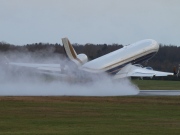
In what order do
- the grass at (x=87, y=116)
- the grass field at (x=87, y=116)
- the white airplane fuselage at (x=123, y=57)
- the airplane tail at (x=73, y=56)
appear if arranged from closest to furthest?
the grass field at (x=87, y=116), the grass at (x=87, y=116), the airplane tail at (x=73, y=56), the white airplane fuselage at (x=123, y=57)

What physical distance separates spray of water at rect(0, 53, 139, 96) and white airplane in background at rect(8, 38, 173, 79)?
3.93 feet

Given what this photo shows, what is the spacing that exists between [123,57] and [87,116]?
50.5 m

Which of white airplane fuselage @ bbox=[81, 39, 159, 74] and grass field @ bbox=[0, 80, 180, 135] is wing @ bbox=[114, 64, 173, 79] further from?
grass field @ bbox=[0, 80, 180, 135]

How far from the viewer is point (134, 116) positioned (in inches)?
1945

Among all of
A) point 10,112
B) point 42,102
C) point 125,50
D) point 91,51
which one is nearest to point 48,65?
point 125,50

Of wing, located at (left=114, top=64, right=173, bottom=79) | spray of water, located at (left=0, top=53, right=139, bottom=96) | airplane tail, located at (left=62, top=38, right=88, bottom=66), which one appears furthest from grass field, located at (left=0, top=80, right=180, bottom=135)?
wing, located at (left=114, top=64, right=173, bottom=79)

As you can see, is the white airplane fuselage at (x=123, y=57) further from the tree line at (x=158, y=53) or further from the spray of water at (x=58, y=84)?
the tree line at (x=158, y=53)

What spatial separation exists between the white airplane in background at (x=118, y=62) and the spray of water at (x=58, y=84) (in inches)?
47.1

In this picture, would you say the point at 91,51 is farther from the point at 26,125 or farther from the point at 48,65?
the point at 26,125

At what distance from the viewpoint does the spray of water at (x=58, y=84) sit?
80.3 meters

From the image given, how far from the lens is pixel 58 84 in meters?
86.9

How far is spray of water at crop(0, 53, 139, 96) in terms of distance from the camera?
80312mm

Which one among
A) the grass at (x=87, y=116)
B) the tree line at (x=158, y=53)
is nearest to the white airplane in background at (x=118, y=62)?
the grass at (x=87, y=116)

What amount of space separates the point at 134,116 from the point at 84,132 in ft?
34.4
